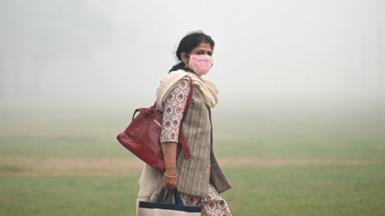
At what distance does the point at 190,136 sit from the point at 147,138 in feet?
0.69

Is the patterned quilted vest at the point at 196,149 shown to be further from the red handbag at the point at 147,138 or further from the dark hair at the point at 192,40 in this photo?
the dark hair at the point at 192,40

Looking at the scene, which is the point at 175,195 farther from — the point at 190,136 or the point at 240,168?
the point at 240,168

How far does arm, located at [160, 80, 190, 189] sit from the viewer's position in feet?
12.9

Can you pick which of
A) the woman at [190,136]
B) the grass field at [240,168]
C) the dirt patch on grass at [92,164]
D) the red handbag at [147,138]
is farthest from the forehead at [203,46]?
the dirt patch on grass at [92,164]

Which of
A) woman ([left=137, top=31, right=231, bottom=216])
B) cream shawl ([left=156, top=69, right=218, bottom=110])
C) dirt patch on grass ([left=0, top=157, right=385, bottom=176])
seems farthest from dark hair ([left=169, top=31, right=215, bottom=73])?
dirt patch on grass ([left=0, top=157, right=385, bottom=176])

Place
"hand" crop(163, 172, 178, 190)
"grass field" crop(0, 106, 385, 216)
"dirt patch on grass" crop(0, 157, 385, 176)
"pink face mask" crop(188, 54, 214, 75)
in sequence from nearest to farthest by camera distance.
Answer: "hand" crop(163, 172, 178, 190)
"pink face mask" crop(188, 54, 214, 75)
"grass field" crop(0, 106, 385, 216)
"dirt patch on grass" crop(0, 157, 385, 176)

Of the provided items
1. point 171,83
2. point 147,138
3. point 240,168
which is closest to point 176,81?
point 171,83

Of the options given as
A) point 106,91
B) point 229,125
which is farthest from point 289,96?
point 229,125

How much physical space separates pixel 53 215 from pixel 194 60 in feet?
15.8

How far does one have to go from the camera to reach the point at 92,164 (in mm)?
16969

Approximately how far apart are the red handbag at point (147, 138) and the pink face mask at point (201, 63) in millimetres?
174

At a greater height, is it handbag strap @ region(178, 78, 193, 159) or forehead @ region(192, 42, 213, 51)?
forehead @ region(192, 42, 213, 51)

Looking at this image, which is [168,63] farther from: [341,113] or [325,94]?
[341,113]

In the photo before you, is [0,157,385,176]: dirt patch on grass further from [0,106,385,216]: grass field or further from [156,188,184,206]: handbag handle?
[156,188,184,206]: handbag handle
